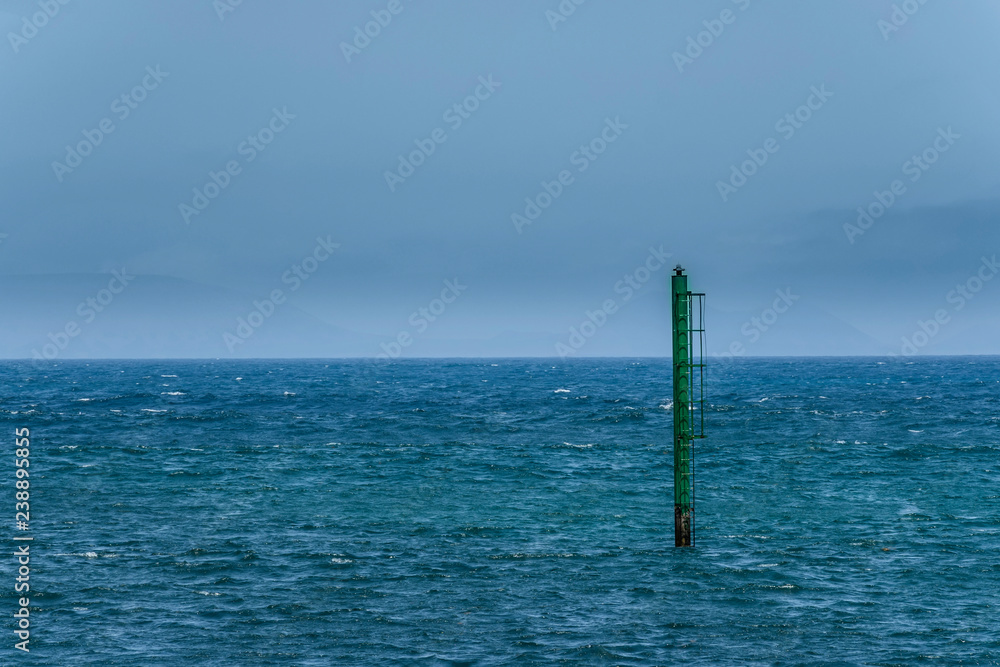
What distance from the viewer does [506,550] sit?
101ft

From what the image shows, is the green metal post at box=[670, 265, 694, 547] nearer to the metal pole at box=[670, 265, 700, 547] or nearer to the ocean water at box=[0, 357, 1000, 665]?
the metal pole at box=[670, 265, 700, 547]

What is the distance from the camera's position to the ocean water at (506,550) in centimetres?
2167

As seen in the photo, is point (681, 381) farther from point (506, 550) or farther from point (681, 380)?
point (506, 550)

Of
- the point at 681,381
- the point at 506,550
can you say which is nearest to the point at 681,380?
the point at 681,381

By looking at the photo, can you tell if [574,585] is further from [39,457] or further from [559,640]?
[39,457]

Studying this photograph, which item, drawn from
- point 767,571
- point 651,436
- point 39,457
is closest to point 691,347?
point 767,571

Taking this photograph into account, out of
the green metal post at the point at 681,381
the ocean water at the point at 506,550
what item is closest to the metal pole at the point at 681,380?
the green metal post at the point at 681,381

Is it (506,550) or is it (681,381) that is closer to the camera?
(681,381)

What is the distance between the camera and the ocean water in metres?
21.7

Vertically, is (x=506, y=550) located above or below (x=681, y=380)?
below

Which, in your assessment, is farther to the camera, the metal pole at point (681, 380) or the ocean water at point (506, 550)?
the metal pole at point (681, 380)

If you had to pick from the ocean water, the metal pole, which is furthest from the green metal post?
the ocean water

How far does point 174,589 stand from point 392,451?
30929mm

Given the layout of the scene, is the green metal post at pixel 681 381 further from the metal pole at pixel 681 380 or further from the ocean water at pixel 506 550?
the ocean water at pixel 506 550
